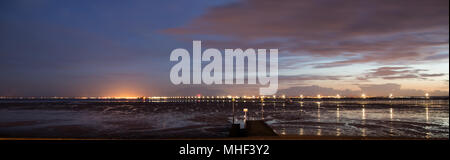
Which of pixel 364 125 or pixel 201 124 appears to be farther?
pixel 201 124

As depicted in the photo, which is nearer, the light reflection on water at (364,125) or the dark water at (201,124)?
the dark water at (201,124)

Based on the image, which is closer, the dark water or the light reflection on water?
the dark water
